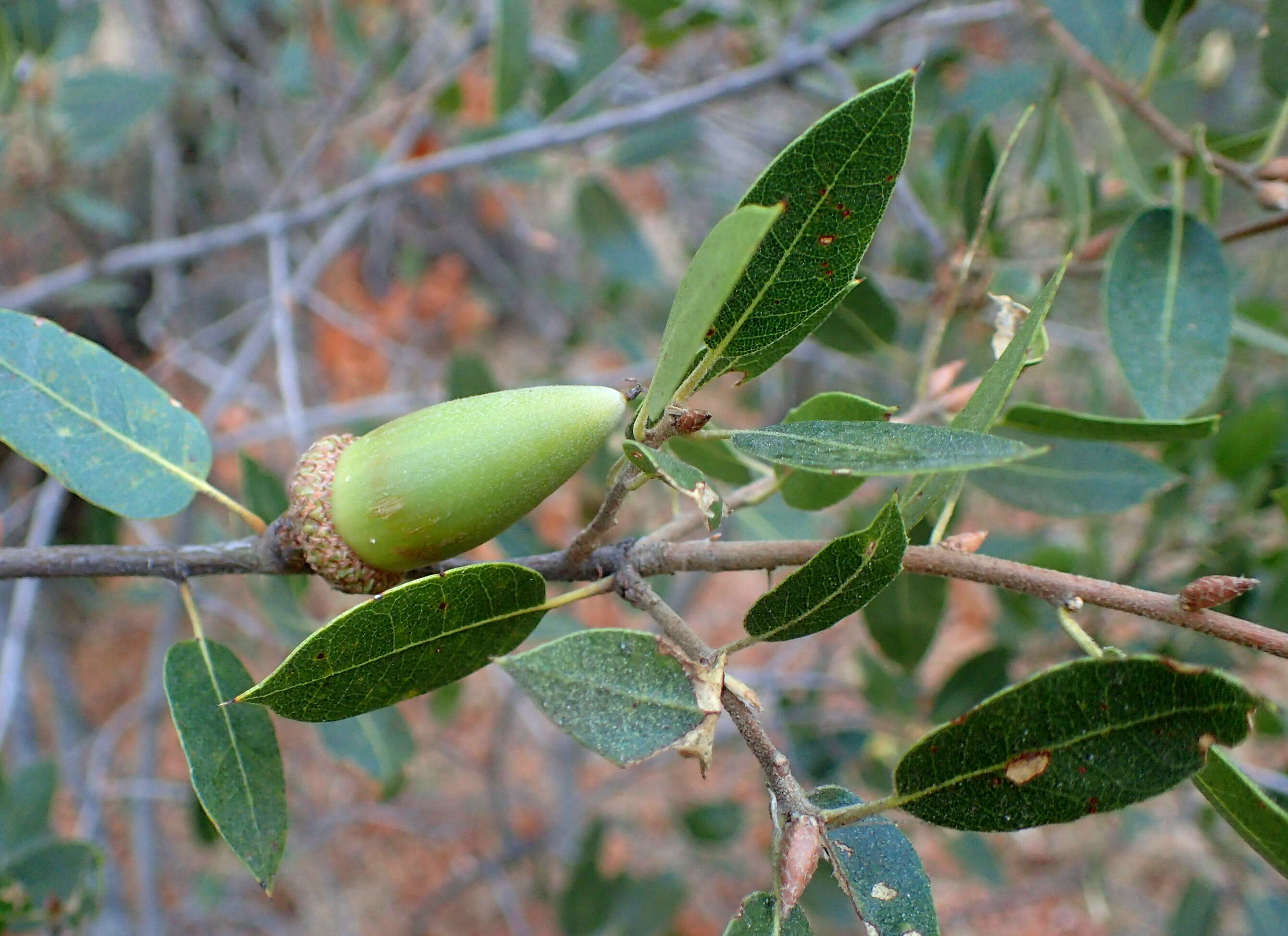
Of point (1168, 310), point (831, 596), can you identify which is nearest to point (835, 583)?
point (831, 596)

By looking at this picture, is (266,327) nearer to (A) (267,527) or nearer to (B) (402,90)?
(B) (402,90)

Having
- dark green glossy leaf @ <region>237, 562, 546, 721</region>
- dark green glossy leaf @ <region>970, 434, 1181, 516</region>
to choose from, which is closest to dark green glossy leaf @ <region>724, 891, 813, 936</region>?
dark green glossy leaf @ <region>237, 562, 546, 721</region>

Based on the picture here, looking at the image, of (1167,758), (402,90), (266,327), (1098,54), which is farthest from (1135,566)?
(402,90)

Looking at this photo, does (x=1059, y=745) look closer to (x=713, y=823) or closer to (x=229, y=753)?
(x=229, y=753)

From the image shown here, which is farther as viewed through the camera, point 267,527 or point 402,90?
point 402,90

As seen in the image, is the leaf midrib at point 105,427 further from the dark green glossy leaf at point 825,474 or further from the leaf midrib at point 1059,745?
the leaf midrib at point 1059,745

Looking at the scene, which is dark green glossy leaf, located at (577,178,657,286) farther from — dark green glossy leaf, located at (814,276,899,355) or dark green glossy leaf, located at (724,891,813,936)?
dark green glossy leaf, located at (724,891,813,936)

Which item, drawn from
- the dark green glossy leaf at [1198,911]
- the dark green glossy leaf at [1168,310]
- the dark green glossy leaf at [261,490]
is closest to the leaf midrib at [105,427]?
the dark green glossy leaf at [261,490]
